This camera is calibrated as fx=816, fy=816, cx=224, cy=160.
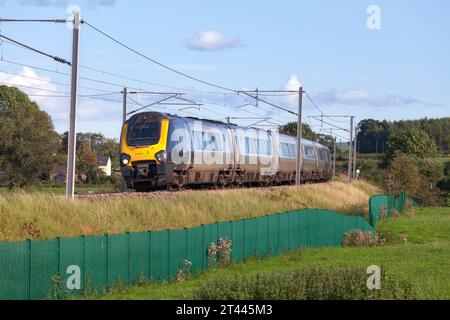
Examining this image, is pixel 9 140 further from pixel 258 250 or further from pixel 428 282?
pixel 428 282

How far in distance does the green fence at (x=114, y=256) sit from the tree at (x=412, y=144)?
8698cm

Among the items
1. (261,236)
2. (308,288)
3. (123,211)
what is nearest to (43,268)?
(308,288)

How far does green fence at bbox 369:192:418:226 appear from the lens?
48.1 m

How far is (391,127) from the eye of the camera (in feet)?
504

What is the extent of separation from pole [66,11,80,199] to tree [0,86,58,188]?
129 feet

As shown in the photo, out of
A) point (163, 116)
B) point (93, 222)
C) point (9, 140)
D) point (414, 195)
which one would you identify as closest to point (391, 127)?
point (414, 195)

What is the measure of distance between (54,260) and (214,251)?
24.4 feet

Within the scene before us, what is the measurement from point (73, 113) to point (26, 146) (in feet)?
138

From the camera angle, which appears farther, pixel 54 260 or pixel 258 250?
pixel 258 250

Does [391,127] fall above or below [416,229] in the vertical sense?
above

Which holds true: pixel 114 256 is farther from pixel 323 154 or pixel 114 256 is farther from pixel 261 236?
pixel 323 154

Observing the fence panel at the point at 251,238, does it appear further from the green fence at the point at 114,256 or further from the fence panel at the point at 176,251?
the fence panel at the point at 176,251

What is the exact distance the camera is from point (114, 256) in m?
18.5
